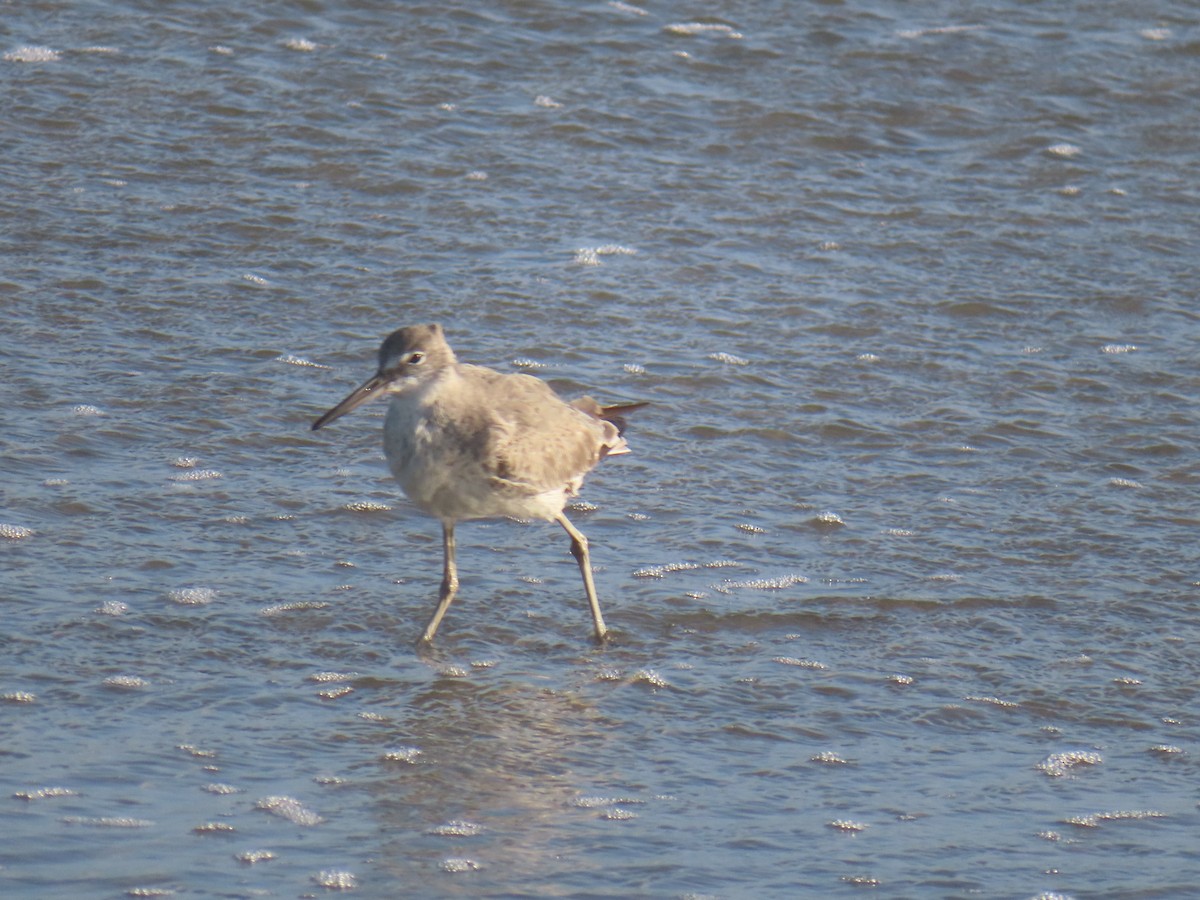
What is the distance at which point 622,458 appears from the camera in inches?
334

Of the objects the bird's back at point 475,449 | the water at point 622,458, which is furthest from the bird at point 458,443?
the water at point 622,458

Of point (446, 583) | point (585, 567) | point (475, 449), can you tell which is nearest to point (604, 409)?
point (585, 567)

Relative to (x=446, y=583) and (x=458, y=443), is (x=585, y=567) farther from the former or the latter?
(x=458, y=443)

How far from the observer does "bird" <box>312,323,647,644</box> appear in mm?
6672

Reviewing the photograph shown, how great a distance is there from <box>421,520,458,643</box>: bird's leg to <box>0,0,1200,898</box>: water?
10 cm

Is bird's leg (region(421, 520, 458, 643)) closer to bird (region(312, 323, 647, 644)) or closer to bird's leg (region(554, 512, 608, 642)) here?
bird (region(312, 323, 647, 644))

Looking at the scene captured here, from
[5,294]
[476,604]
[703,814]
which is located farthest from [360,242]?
[703,814]

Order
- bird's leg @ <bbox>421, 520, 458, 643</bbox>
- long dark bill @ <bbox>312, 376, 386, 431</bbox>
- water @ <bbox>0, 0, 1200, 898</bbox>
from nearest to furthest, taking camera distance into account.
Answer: water @ <bbox>0, 0, 1200, 898</bbox>
bird's leg @ <bbox>421, 520, 458, 643</bbox>
long dark bill @ <bbox>312, 376, 386, 431</bbox>

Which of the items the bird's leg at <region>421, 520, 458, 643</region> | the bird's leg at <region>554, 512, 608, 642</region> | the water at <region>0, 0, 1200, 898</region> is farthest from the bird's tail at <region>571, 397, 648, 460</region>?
the bird's leg at <region>421, 520, 458, 643</region>

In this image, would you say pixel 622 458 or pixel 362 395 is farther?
pixel 622 458

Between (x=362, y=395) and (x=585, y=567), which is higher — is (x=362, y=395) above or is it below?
above

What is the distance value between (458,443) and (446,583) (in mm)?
549

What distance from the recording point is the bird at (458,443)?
21.9ft

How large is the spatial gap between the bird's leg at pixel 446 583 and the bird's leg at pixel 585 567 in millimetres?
438
